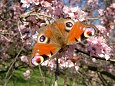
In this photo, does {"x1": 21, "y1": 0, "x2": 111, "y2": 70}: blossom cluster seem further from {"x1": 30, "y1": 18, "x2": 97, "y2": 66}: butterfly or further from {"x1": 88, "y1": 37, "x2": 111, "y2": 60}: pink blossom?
{"x1": 30, "y1": 18, "x2": 97, "y2": 66}: butterfly

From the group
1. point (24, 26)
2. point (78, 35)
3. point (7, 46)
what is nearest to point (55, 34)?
point (78, 35)

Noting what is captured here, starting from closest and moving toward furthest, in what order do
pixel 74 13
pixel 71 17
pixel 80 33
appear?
pixel 80 33 < pixel 71 17 < pixel 74 13

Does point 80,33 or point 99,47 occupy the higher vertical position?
point 80,33

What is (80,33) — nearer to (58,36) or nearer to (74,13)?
(58,36)

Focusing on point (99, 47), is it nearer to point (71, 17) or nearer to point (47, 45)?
point (71, 17)

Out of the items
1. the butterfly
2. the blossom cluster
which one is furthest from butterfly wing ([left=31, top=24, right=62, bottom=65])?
the blossom cluster

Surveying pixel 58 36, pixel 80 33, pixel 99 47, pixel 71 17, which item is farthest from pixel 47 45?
pixel 99 47

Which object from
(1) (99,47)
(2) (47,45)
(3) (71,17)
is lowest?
(1) (99,47)

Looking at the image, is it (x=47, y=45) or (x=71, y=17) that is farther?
(x=71, y=17)

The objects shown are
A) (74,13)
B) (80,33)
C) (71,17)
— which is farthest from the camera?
(74,13)
